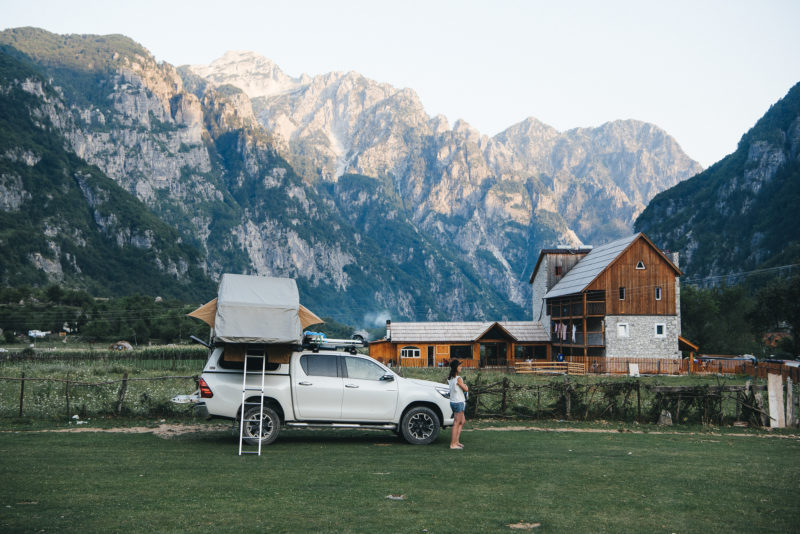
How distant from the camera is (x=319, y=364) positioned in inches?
585

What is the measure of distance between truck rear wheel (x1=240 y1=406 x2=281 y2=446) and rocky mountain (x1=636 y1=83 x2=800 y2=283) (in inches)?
6110

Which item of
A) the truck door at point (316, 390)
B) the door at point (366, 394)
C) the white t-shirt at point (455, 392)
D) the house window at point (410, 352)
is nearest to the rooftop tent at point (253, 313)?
the truck door at point (316, 390)

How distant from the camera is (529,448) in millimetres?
14430

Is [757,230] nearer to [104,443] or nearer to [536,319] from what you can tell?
[536,319]

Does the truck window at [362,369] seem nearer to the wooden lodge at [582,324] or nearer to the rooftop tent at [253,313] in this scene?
the rooftop tent at [253,313]

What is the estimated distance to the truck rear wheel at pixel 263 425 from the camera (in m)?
14.2

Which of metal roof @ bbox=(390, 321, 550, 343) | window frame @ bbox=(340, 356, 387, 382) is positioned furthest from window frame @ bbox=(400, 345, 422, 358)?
window frame @ bbox=(340, 356, 387, 382)

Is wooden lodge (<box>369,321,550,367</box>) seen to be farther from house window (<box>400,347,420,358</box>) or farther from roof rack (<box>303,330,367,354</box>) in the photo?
roof rack (<box>303,330,367,354</box>)

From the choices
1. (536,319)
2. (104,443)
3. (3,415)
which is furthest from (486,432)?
(536,319)

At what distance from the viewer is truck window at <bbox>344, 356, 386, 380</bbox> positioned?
15.0 m

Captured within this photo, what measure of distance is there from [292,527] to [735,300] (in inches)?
2979

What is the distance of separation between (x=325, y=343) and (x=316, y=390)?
1.17 meters

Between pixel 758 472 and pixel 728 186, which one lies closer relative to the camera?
pixel 758 472

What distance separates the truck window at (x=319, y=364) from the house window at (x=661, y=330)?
43.8 m
